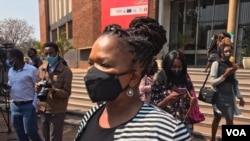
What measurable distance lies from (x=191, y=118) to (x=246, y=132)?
0.71 metres

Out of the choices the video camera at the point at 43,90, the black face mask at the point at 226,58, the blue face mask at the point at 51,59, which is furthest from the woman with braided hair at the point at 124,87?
the black face mask at the point at 226,58

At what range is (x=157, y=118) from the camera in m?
1.11

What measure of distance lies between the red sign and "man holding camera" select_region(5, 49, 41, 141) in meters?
9.14

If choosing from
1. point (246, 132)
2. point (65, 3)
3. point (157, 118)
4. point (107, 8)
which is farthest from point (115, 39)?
point (65, 3)

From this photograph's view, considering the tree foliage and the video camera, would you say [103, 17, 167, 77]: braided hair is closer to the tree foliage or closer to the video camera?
the video camera

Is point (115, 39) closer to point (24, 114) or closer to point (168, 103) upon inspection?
point (168, 103)

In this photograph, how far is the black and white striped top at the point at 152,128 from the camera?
1.07 metres

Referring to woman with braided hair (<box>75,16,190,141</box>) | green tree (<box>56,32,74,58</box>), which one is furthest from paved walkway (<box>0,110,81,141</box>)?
green tree (<box>56,32,74,58</box>)

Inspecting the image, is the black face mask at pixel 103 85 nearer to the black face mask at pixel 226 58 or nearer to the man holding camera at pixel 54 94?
the man holding camera at pixel 54 94

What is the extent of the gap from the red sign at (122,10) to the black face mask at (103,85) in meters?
11.7

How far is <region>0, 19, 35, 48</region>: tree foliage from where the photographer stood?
37406mm

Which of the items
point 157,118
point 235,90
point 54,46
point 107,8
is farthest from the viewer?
point 107,8

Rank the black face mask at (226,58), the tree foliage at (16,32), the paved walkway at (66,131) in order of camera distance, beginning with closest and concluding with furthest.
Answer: the black face mask at (226,58)
the paved walkway at (66,131)
the tree foliage at (16,32)

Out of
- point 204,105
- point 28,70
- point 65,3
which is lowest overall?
point 204,105
